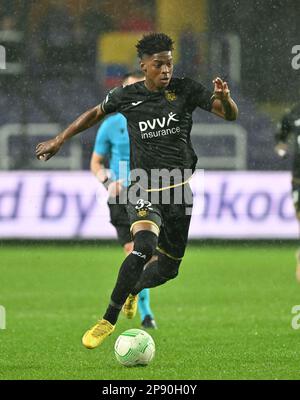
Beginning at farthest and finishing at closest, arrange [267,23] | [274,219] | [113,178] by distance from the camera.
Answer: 1. [267,23]
2. [274,219]
3. [113,178]

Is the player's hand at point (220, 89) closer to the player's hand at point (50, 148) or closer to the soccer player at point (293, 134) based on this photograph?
the player's hand at point (50, 148)

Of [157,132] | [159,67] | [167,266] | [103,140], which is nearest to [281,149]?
[103,140]

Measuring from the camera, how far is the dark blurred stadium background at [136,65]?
1734 centimetres

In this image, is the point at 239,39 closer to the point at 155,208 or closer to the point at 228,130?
the point at 228,130

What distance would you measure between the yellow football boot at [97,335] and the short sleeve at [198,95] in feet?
5.51

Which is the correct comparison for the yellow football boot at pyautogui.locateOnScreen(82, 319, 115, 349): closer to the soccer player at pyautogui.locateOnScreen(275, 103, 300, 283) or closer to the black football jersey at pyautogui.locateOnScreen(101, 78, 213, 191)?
the black football jersey at pyautogui.locateOnScreen(101, 78, 213, 191)

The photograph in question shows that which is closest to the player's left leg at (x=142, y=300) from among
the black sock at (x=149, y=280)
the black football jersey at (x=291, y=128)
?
the black sock at (x=149, y=280)

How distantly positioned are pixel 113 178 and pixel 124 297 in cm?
250

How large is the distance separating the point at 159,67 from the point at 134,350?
1.98 meters

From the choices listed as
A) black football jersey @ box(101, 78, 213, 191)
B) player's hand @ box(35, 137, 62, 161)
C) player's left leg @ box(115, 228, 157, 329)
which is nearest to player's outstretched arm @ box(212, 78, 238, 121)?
black football jersey @ box(101, 78, 213, 191)

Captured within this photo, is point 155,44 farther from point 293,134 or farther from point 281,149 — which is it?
point 293,134

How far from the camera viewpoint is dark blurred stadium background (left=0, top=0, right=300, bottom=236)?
17344 mm

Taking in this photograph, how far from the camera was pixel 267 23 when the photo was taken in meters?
17.4

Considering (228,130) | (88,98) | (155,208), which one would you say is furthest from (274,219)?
(155,208)
